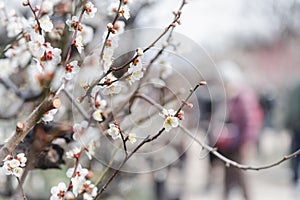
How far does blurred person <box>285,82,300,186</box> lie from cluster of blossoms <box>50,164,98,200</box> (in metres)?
5.15

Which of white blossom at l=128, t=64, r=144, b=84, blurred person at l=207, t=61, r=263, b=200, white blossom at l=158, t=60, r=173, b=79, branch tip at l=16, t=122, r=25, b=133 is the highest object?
blurred person at l=207, t=61, r=263, b=200

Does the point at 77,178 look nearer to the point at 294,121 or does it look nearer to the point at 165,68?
the point at 165,68

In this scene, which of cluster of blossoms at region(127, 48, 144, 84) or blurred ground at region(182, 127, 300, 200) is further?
blurred ground at region(182, 127, 300, 200)

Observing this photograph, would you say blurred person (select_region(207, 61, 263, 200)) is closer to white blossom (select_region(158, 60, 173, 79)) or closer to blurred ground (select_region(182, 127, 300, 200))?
blurred ground (select_region(182, 127, 300, 200))

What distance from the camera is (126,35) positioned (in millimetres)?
1835

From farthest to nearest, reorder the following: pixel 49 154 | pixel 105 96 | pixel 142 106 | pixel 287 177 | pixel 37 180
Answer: pixel 287 177 < pixel 37 180 < pixel 142 106 < pixel 49 154 < pixel 105 96

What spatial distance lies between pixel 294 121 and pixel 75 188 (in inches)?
213

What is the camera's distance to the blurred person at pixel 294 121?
647 cm

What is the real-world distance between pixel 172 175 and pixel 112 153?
5.46 m

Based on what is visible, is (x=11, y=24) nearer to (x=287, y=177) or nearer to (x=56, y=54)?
(x=56, y=54)

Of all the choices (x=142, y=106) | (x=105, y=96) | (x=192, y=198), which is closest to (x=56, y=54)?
(x=105, y=96)

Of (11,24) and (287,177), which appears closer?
(11,24)

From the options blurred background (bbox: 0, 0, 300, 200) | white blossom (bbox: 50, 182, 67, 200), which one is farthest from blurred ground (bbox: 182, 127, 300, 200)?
white blossom (bbox: 50, 182, 67, 200)

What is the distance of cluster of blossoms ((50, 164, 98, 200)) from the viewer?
1.46m
